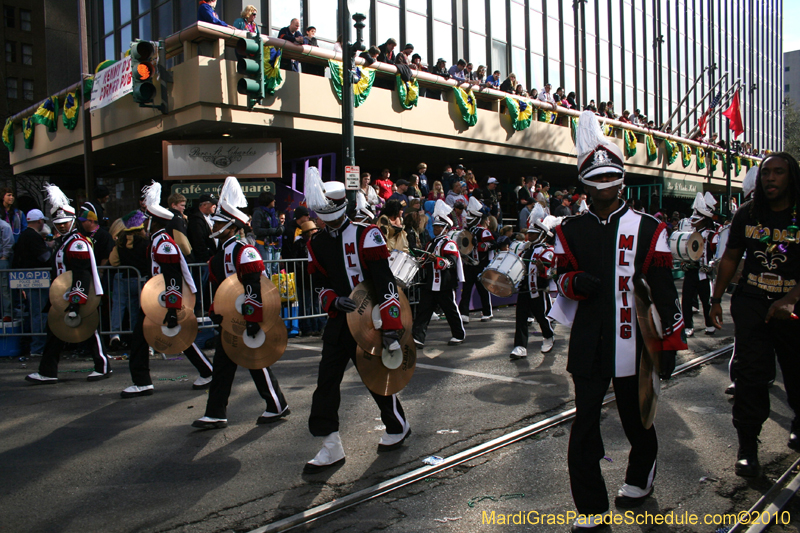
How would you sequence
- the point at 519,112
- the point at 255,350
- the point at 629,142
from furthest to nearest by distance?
the point at 629,142
the point at 519,112
the point at 255,350

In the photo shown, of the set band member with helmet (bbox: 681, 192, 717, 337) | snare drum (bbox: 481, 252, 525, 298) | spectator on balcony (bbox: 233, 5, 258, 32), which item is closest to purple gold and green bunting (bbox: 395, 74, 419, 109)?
spectator on balcony (bbox: 233, 5, 258, 32)

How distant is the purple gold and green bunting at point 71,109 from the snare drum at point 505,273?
43.7 feet

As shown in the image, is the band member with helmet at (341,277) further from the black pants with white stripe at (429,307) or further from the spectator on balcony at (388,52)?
the spectator on balcony at (388,52)

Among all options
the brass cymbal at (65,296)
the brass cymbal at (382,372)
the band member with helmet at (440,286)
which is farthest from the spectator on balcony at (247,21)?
the brass cymbal at (382,372)

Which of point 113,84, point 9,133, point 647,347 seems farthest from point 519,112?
point 647,347

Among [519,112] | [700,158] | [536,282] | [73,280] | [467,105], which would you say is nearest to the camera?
[73,280]

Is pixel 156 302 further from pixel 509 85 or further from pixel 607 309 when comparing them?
pixel 509 85

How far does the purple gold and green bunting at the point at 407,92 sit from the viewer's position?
16266mm

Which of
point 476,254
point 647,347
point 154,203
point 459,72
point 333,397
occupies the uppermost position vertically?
point 459,72

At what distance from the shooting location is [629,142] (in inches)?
1011

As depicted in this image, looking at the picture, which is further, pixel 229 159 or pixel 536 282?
pixel 229 159

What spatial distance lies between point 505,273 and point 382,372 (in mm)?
4168

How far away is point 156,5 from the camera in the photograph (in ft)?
63.7

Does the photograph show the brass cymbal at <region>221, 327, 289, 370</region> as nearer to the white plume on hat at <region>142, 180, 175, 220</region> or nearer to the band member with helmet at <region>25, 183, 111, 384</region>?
the white plume on hat at <region>142, 180, 175, 220</region>
